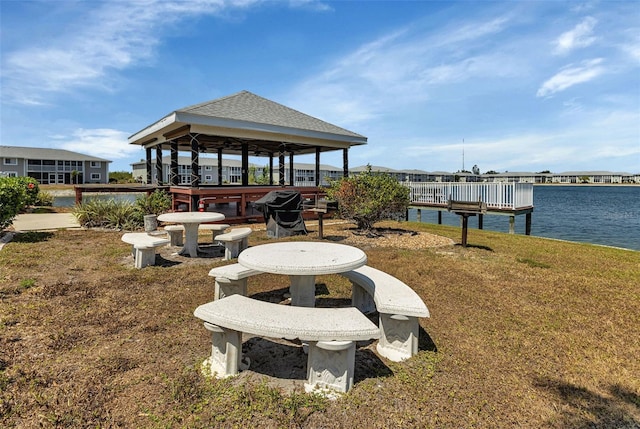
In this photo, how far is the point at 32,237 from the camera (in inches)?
345

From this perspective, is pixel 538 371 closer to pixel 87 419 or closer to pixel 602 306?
pixel 602 306

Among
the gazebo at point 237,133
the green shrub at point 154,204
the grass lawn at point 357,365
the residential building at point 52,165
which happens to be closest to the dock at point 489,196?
the gazebo at point 237,133

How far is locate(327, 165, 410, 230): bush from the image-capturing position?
949cm

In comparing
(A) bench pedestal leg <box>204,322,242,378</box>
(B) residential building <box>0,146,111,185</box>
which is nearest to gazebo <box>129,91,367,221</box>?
(A) bench pedestal leg <box>204,322,242,378</box>

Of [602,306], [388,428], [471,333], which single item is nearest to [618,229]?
[602,306]

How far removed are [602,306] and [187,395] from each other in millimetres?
5468

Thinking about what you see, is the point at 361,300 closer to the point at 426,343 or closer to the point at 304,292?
the point at 304,292

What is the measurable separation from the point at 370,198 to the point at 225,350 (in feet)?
24.1

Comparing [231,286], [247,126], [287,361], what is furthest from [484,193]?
[287,361]

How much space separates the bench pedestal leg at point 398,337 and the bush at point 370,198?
6195 millimetres

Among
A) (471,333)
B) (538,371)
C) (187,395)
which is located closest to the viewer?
(187,395)

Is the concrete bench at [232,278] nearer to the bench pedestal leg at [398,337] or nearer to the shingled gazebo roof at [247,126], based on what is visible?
the bench pedestal leg at [398,337]

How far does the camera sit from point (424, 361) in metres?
3.15

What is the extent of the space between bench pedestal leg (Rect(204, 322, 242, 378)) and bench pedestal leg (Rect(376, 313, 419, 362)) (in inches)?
55.6
